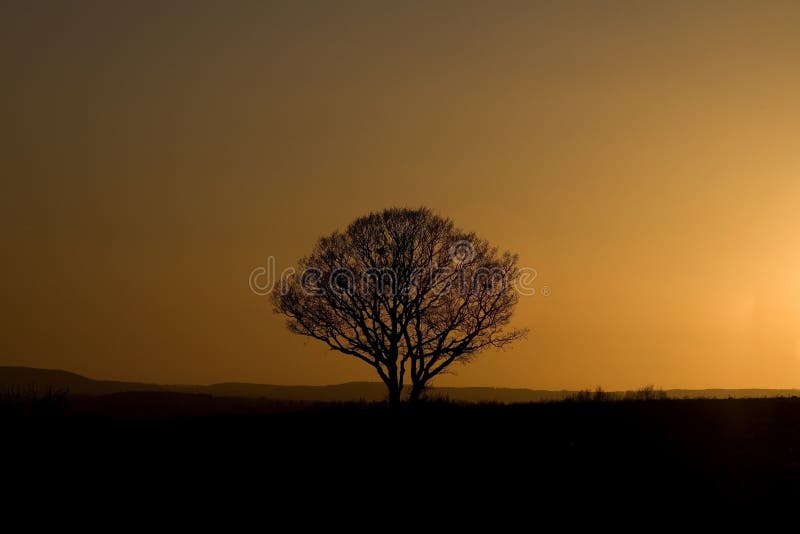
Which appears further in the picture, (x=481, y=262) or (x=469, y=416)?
(x=481, y=262)

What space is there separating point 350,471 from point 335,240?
95.7ft

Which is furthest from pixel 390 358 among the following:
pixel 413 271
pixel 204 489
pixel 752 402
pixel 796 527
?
pixel 796 527

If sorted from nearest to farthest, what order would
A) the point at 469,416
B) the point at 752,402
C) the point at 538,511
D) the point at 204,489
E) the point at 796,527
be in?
the point at 796,527 < the point at 538,511 < the point at 204,489 < the point at 469,416 < the point at 752,402

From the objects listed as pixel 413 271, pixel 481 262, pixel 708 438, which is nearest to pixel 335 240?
pixel 413 271

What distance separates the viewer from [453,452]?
77.0ft

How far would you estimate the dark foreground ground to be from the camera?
2036cm

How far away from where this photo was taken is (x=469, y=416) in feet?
93.1

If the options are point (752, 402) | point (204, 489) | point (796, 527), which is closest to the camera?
point (796, 527)

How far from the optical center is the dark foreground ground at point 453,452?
66.8 feet

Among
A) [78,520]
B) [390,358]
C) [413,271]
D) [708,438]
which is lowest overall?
[78,520]

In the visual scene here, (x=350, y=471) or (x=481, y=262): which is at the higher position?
(x=481, y=262)

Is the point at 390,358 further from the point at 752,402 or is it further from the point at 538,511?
the point at 538,511

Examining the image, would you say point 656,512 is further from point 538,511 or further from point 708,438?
point 708,438

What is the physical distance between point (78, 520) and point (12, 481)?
10.6 feet
